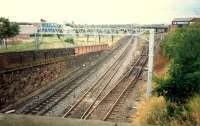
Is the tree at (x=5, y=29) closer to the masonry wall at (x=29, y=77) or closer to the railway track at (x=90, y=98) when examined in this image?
the masonry wall at (x=29, y=77)

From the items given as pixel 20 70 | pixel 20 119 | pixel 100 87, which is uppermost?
pixel 20 119

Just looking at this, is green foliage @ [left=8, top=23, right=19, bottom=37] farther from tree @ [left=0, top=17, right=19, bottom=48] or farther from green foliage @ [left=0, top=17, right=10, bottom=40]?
green foliage @ [left=0, top=17, right=10, bottom=40]

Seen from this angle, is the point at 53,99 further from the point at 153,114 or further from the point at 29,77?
the point at 153,114

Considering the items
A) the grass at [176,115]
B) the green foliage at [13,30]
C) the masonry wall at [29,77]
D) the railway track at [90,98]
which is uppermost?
the green foliage at [13,30]

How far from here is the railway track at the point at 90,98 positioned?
24.2m

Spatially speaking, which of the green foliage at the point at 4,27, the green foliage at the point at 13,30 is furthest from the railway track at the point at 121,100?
the green foliage at the point at 13,30

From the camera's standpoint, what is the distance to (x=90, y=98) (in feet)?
97.0

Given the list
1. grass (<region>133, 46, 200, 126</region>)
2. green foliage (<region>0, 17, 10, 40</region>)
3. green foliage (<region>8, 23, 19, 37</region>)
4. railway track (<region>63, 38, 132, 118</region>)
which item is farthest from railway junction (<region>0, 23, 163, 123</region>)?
green foliage (<region>8, 23, 19, 37</region>)

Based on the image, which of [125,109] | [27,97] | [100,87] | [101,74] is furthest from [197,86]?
[101,74]

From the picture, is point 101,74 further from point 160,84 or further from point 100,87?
point 160,84

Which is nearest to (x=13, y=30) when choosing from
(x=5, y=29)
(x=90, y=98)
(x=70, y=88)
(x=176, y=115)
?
(x=5, y=29)

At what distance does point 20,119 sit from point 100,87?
107ft

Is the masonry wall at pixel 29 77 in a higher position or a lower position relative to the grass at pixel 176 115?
lower

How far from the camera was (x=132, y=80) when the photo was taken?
125 feet
